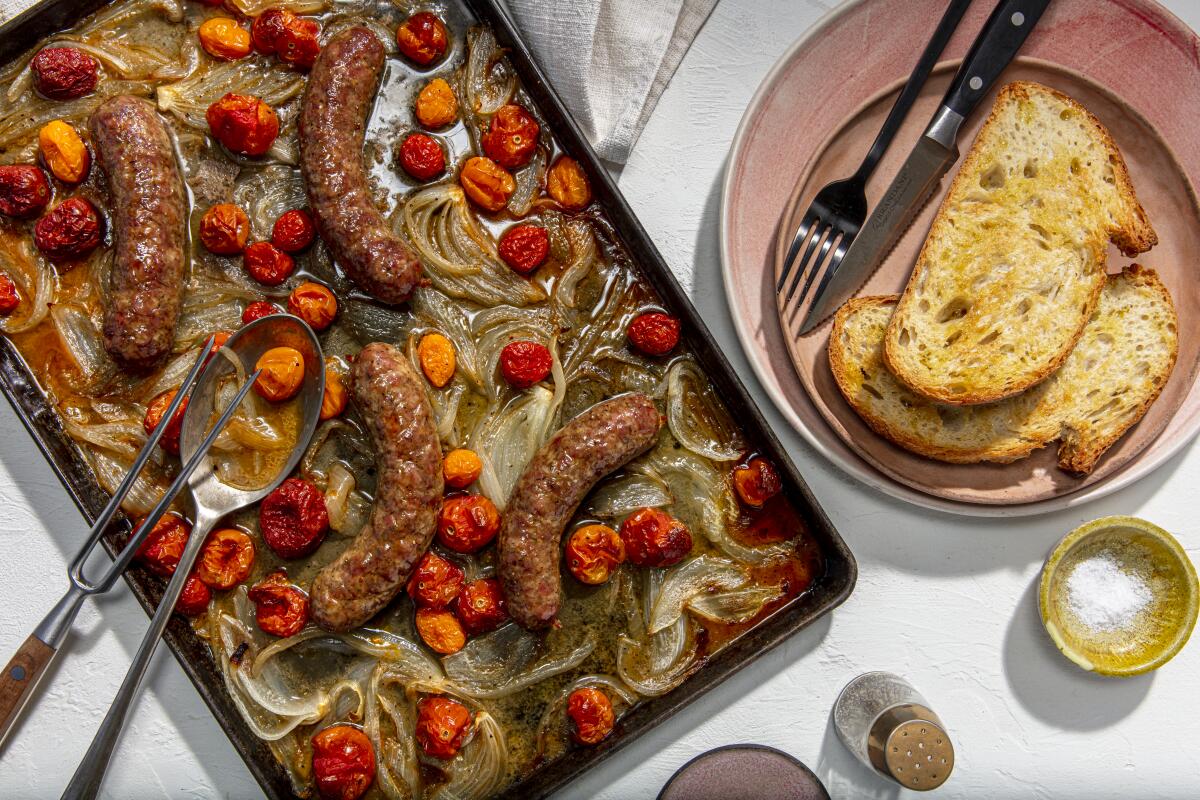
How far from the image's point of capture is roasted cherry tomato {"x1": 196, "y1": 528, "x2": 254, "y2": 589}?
11.7ft

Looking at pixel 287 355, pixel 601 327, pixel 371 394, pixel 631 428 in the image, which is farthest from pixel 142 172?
pixel 631 428

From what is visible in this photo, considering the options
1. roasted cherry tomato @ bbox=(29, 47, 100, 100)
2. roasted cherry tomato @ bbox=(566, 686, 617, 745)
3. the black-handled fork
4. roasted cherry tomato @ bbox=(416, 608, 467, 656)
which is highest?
roasted cherry tomato @ bbox=(29, 47, 100, 100)

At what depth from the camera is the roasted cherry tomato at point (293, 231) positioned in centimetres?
362

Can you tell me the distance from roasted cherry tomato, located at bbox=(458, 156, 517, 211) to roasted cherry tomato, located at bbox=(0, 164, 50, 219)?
1.70 m

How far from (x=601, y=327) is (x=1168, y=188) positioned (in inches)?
96.8

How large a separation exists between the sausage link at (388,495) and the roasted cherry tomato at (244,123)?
1034 mm

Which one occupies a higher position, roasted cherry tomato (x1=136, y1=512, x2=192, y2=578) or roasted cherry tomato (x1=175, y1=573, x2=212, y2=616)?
roasted cherry tomato (x1=136, y1=512, x2=192, y2=578)

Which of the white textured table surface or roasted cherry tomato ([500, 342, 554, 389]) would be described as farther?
the white textured table surface

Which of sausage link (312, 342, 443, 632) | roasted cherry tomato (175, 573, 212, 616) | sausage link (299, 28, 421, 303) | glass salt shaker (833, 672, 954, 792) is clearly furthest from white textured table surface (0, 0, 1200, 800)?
sausage link (299, 28, 421, 303)

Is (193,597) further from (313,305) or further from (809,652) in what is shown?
(809,652)

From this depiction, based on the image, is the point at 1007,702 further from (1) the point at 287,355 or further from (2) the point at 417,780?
(1) the point at 287,355

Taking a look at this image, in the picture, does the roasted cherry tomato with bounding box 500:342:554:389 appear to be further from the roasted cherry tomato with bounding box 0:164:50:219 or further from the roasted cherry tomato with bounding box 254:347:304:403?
the roasted cherry tomato with bounding box 0:164:50:219

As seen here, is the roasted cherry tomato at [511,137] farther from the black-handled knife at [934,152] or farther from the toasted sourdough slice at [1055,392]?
the toasted sourdough slice at [1055,392]

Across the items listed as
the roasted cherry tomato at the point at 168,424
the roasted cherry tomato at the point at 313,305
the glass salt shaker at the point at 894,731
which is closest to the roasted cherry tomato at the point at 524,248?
the roasted cherry tomato at the point at 313,305
